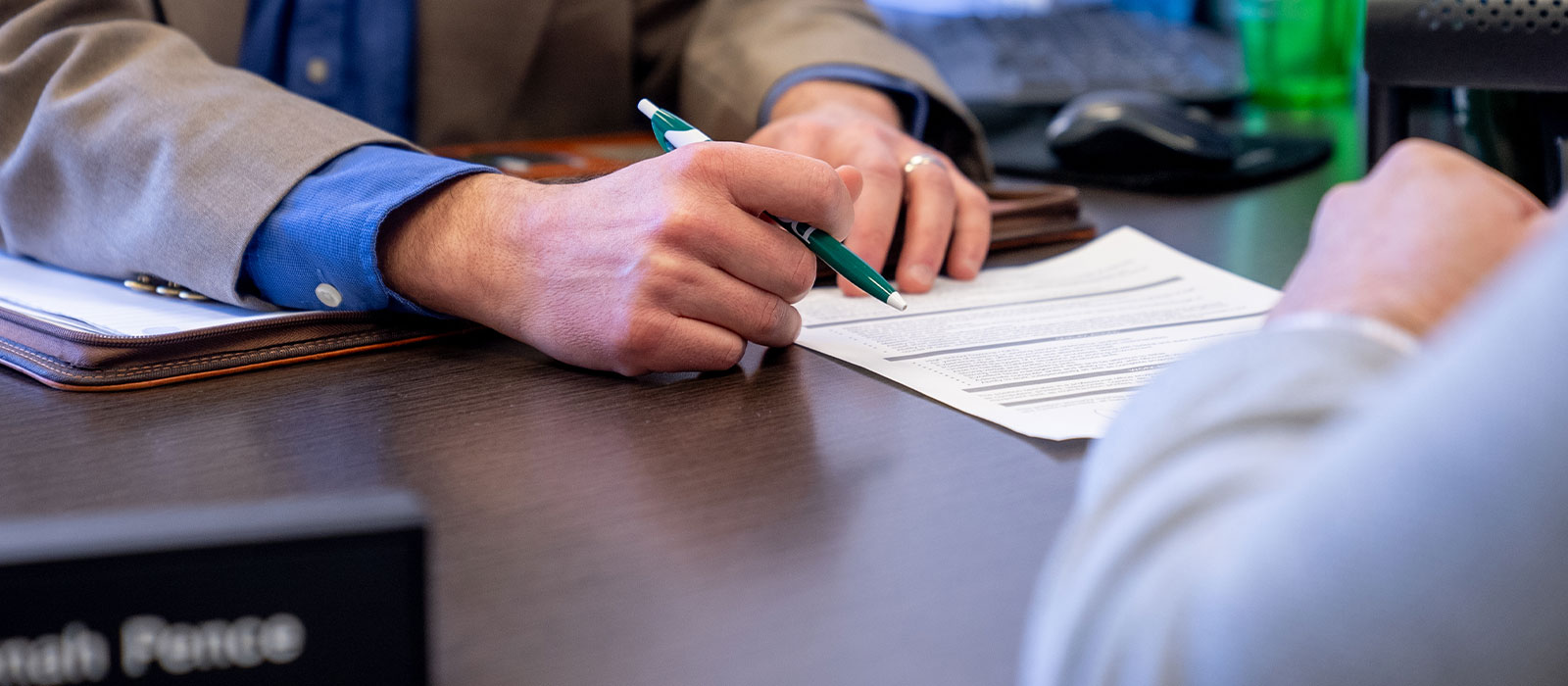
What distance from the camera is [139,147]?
71cm

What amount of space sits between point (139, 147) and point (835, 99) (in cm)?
51

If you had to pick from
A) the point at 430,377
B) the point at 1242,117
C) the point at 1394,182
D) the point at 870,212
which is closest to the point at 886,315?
the point at 870,212

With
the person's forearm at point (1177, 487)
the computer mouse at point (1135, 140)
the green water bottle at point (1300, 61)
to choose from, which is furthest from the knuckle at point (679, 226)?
the green water bottle at point (1300, 61)

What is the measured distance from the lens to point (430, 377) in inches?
24.7

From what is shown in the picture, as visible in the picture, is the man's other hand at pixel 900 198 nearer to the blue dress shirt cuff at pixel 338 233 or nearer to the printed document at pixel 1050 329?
the printed document at pixel 1050 329

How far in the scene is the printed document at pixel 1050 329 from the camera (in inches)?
22.3

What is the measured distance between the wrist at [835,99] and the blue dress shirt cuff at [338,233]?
1.30 feet

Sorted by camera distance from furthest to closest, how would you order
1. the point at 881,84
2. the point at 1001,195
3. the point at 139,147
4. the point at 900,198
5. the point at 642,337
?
the point at 881,84, the point at 1001,195, the point at 900,198, the point at 139,147, the point at 642,337

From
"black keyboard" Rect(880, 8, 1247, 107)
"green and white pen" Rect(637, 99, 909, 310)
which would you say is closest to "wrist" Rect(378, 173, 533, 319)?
"green and white pen" Rect(637, 99, 909, 310)

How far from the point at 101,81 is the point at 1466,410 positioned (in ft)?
2.46

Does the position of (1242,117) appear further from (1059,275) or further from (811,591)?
(811,591)

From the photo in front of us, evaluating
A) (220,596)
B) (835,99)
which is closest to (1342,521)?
(220,596)

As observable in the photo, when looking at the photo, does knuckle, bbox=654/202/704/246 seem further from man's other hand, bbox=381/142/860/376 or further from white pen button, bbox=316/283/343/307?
white pen button, bbox=316/283/343/307

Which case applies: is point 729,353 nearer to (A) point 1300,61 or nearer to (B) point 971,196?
(B) point 971,196
